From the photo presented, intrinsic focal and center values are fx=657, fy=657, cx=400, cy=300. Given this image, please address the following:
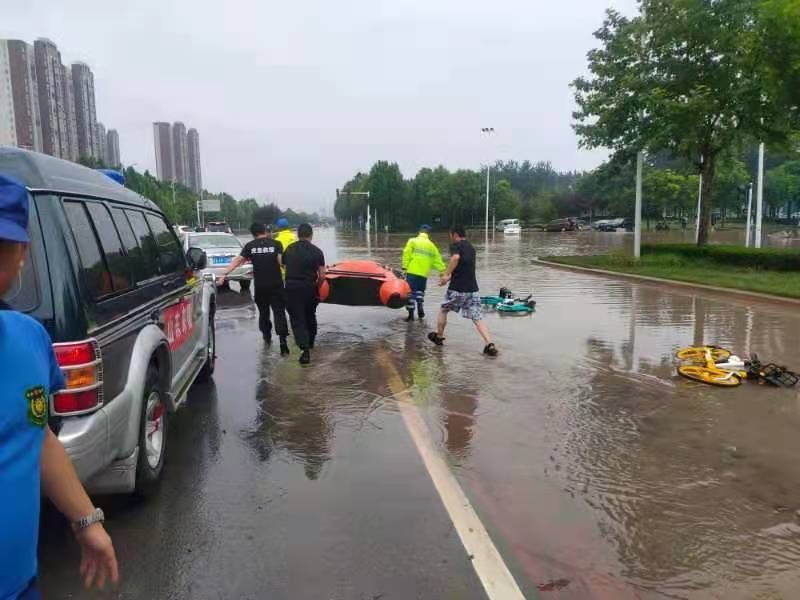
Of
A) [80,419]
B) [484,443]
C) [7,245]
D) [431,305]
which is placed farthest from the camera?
[431,305]

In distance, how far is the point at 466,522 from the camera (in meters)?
3.85

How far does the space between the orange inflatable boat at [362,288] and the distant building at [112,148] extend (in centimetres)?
9040

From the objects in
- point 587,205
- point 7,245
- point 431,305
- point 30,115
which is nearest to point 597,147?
point 431,305

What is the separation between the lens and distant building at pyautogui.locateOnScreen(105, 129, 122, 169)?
91.9 m

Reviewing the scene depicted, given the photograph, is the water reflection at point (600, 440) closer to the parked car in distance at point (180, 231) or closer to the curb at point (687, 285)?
the parked car in distance at point (180, 231)

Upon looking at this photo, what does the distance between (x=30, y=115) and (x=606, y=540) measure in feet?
221

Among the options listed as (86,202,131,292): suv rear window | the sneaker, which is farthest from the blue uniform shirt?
the sneaker

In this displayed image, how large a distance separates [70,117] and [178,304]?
75.5m

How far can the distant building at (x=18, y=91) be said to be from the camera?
56006mm

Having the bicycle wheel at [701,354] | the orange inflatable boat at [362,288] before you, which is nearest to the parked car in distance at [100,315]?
the orange inflatable boat at [362,288]

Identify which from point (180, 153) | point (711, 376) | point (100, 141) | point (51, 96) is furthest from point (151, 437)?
point (180, 153)

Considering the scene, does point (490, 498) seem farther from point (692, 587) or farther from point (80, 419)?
point (80, 419)

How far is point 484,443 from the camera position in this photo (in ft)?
17.2

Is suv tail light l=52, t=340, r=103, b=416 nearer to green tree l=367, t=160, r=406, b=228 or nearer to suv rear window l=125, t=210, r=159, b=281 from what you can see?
suv rear window l=125, t=210, r=159, b=281
